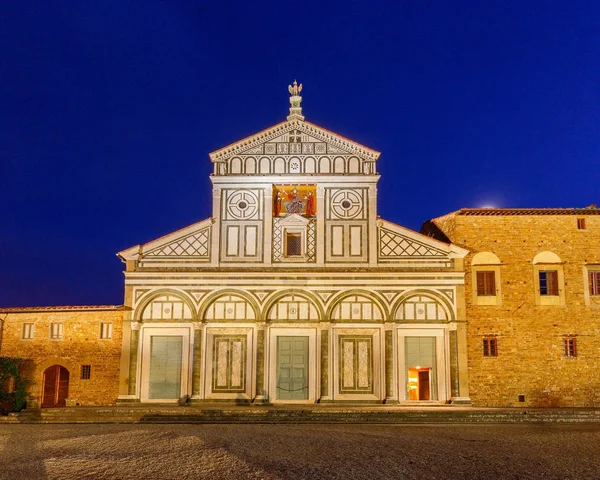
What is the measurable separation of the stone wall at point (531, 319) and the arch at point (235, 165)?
9.77m

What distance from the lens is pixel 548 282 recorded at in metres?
27.1

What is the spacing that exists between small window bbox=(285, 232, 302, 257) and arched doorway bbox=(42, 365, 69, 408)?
11461 millimetres

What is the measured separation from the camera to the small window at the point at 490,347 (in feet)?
87.1

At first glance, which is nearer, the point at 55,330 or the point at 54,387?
the point at 55,330

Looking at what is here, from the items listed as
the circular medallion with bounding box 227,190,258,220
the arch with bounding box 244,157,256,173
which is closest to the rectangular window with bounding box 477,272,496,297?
the circular medallion with bounding box 227,190,258,220

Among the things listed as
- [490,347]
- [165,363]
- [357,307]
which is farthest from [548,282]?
[165,363]

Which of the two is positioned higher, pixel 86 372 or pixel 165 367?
pixel 165 367

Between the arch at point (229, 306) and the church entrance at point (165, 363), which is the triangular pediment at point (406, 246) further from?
the church entrance at point (165, 363)

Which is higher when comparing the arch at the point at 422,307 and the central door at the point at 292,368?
the arch at the point at 422,307

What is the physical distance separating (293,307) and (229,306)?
2715 millimetres

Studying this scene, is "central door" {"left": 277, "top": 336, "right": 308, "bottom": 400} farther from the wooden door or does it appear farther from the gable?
the gable

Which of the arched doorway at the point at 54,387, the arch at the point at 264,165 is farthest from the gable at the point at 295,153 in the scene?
the arched doorway at the point at 54,387


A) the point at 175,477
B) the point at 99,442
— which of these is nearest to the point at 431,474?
the point at 175,477

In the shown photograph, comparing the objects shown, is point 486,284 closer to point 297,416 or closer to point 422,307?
point 422,307
